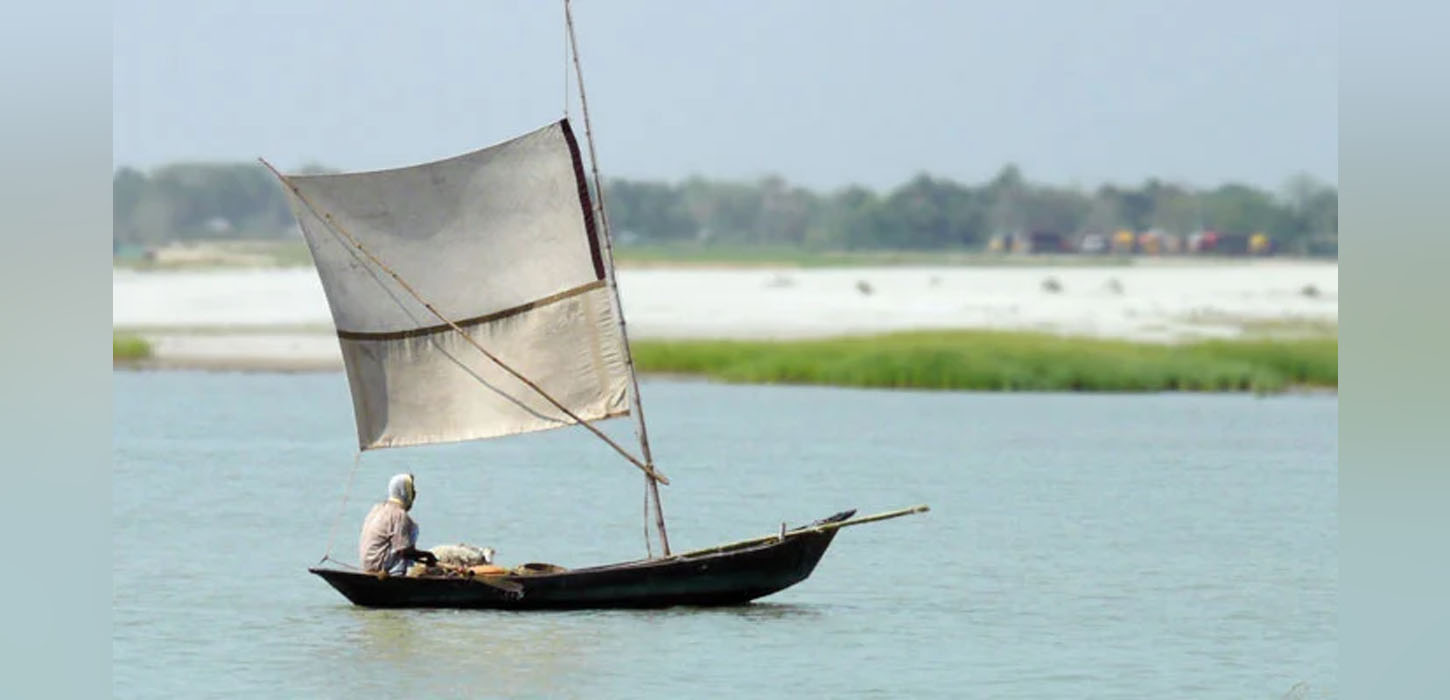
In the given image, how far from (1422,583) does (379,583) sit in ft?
32.2

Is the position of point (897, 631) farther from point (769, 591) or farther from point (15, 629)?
point (15, 629)

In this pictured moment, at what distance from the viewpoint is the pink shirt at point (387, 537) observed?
21281 mm

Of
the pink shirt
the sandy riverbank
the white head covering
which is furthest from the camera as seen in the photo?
the sandy riverbank

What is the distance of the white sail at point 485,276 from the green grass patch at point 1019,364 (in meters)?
33.6

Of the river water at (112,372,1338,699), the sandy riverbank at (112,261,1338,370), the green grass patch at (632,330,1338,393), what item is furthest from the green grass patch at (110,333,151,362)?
the green grass patch at (632,330,1338,393)

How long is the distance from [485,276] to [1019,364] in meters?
34.9

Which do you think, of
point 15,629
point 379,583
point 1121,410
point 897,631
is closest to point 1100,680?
point 897,631

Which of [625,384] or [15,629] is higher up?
[625,384]

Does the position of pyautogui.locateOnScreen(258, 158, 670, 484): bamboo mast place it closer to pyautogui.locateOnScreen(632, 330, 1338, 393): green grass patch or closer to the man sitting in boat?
the man sitting in boat

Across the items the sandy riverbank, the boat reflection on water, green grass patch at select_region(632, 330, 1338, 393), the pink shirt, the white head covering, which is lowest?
the boat reflection on water

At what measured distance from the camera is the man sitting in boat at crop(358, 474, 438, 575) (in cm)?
2120

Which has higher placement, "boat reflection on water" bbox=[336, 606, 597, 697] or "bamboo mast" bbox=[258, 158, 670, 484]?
"bamboo mast" bbox=[258, 158, 670, 484]

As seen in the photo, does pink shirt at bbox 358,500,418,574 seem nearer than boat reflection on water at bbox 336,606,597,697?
No

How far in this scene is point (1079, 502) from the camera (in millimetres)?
34094
